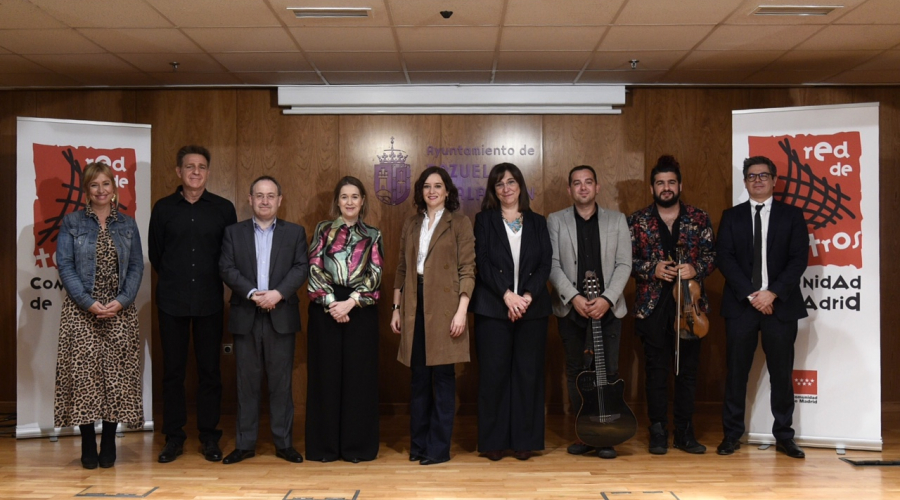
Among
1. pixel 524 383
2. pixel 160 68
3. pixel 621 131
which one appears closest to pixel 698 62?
pixel 621 131

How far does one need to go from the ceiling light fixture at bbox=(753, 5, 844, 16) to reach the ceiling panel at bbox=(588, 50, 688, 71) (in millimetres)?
776

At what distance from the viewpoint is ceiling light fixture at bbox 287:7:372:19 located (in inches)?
156

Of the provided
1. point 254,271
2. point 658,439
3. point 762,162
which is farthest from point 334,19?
point 658,439

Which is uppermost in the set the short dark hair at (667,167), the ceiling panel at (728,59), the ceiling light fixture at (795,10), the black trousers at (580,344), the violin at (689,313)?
the ceiling light fixture at (795,10)

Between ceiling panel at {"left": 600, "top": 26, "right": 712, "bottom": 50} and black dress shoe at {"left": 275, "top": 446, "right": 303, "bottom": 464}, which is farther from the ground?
ceiling panel at {"left": 600, "top": 26, "right": 712, "bottom": 50}

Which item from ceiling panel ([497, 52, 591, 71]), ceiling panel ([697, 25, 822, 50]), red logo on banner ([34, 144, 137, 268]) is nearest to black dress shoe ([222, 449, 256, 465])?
red logo on banner ([34, 144, 137, 268])

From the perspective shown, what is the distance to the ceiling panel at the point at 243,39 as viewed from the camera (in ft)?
14.2

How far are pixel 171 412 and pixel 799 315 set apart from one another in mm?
3871

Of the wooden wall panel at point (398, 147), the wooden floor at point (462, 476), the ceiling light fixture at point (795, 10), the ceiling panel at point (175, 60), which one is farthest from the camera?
the wooden wall panel at point (398, 147)

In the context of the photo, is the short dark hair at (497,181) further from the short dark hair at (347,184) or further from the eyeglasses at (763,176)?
the eyeglasses at (763,176)

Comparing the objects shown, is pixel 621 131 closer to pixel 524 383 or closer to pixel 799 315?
pixel 799 315

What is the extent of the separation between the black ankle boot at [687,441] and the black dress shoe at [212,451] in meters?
2.81

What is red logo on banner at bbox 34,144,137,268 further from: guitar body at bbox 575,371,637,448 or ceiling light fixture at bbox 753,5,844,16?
ceiling light fixture at bbox 753,5,844,16

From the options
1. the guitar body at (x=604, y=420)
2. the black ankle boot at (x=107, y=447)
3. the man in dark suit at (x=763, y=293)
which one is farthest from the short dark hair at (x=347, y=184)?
the man in dark suit at (x=763, y=293)
